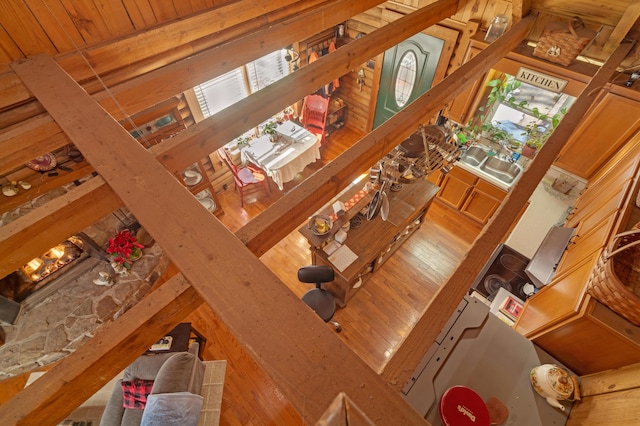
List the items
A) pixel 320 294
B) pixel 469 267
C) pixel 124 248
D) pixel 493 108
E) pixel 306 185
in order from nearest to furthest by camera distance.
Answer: pixel 469 267 → pixel 306 185 → pixel 320 294 → pixel 124 248 → pixel 493 108

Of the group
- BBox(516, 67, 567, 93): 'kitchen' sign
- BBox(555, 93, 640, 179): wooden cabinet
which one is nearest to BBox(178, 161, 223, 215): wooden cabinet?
BBox(516, 67, 567, 93): 'kitchen' sign

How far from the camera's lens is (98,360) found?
3.00ft

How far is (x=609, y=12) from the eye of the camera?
3.08 m

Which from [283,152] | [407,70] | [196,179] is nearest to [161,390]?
[196,179]

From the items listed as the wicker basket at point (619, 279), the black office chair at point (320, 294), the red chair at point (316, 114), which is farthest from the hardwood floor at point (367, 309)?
the red chair at point (316, 114)

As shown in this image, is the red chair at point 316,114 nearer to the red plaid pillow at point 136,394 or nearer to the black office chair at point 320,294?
the black office chair at point 320,294

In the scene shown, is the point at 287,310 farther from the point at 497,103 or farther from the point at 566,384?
the point at 497,103

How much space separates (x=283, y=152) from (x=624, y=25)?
4717mm

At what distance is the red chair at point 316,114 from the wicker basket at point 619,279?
5223 millimetres

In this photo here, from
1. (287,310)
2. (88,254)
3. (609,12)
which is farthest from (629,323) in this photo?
(88,254)

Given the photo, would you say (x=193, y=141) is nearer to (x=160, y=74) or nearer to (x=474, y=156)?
(x=160, y=74)

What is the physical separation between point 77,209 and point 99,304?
3654 millimetres

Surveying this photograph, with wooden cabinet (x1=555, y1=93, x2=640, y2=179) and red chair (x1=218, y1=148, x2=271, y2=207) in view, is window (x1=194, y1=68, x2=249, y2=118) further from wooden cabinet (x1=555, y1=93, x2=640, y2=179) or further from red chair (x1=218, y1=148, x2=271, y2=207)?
wooden cabinet (x1=555, y1=93, x2=640, y2=179)

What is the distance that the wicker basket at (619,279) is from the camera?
159 cm
